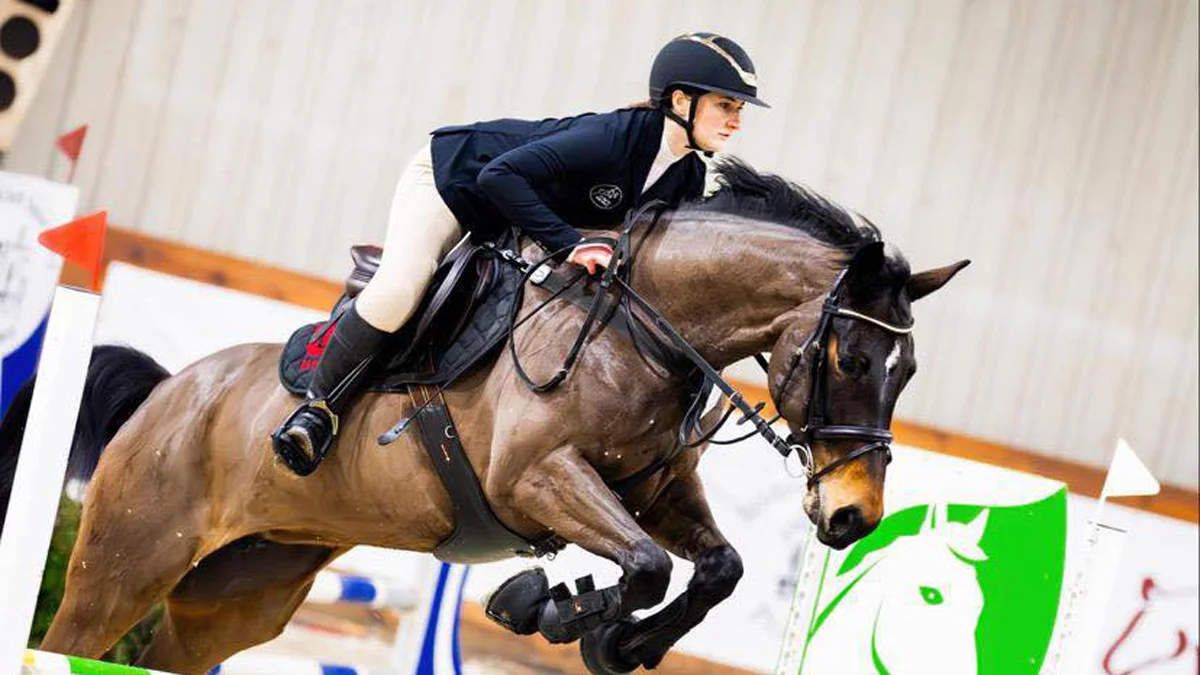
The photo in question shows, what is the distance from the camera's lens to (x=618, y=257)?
2.84 m

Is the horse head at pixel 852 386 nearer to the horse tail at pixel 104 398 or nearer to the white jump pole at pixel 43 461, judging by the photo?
the white jump pole at pixel 43 461

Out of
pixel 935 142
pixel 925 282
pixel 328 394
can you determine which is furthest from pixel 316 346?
pixel 935 142

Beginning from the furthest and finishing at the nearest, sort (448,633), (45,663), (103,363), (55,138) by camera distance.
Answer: (55,138), (448,633), (103,363), (45,663)

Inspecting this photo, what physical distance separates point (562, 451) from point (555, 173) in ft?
1.75

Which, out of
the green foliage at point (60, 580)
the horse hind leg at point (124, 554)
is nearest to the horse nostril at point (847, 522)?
the horse hind leg at point (124, 554)

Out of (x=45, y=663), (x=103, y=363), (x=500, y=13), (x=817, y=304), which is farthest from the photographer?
(x=500, y=13)

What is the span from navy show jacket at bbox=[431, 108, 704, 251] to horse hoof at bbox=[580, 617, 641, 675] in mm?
729

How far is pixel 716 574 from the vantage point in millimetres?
2805

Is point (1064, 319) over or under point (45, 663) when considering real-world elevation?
over

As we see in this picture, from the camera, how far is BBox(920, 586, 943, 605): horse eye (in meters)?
3.20

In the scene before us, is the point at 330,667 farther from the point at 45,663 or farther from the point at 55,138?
the point at 55,138

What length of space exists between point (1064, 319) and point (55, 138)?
4447 mm

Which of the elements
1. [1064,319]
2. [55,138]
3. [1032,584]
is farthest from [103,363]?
[1064,319]

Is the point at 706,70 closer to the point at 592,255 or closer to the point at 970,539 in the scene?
the point at 592,255
